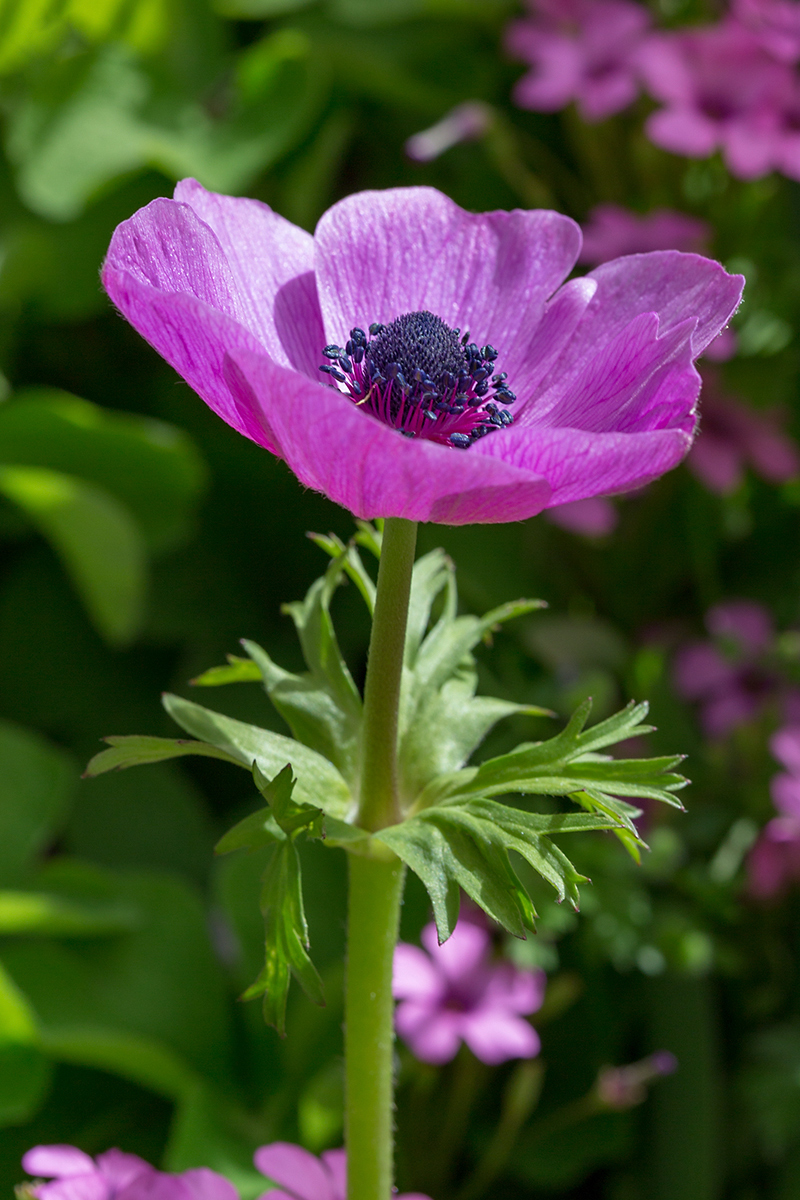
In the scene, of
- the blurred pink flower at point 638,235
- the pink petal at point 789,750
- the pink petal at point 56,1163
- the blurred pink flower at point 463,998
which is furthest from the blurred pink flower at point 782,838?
the pink petal at point 56,1163

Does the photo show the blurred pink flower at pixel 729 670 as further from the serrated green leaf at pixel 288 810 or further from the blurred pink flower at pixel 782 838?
the serrated green leaf at pixel 288 810

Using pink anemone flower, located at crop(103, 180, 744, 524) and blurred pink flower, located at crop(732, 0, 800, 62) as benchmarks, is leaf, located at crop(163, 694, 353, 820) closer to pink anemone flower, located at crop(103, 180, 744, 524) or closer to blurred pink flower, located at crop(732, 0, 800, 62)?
pink anemone flower, located at crop(103, 180, 744, 524)

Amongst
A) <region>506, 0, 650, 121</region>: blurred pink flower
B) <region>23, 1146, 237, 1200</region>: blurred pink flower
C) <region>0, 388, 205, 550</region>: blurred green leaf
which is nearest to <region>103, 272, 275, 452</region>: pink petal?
<region>23, 1146, 237, 1200</region>: blurred pink flower

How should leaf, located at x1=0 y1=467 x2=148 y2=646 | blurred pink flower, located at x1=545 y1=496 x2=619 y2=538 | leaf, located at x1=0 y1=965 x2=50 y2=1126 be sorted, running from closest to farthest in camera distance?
1. leaf, located at x1=0 y1=965 x2=50 y2=1126
2. leaf, located at x1=0 y1=467 x2=148 y2=646
3. blurred pink flower, located at x1=545 y1=496 x2=619 y2=538

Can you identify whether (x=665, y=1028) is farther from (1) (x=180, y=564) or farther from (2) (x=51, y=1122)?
(1) (x=180, y=564)

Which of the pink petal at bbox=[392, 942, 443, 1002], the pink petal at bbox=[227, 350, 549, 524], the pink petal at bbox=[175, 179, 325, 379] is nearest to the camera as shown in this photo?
the pink petal at bbox=[227, 350, 549, 524]

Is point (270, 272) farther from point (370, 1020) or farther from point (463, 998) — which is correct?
point (463, 998)

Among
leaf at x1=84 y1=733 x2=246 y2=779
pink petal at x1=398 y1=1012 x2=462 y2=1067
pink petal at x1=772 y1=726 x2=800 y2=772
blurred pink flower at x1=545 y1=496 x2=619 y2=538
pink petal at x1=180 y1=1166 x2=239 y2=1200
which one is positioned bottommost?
pink petal at x1=398 y1=1012 x2=462 y2=1067

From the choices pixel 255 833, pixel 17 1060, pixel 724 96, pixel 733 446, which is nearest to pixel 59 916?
pixel 17 1060
